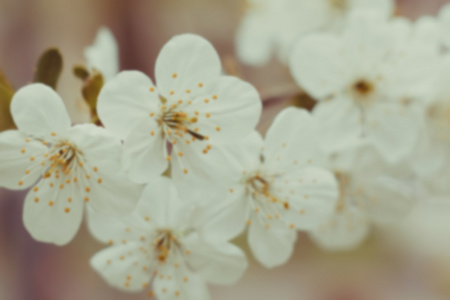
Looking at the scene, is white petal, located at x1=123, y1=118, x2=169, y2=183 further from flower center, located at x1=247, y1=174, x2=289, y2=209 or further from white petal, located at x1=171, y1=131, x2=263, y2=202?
flower center, located at x1=247, y1=174, x2=289, y2=209

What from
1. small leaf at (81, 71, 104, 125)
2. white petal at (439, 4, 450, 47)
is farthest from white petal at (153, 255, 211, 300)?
white petal at (439, 4, 450, 47)

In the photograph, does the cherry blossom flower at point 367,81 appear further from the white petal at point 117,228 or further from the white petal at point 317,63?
the white petal at point 117,228

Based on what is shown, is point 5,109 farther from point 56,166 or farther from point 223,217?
point 223,217

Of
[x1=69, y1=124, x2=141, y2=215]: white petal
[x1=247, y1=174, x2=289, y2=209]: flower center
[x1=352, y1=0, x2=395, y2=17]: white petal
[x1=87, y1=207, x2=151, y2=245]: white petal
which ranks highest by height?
[x1=352, y1=0, x2=395, y2=17]: white petal

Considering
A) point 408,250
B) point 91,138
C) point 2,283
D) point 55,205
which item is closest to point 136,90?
point 91,138

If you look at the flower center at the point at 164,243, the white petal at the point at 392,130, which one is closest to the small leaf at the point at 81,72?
the flower center at the point at 164,243

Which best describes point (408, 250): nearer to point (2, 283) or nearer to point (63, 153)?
point (2, 283)
